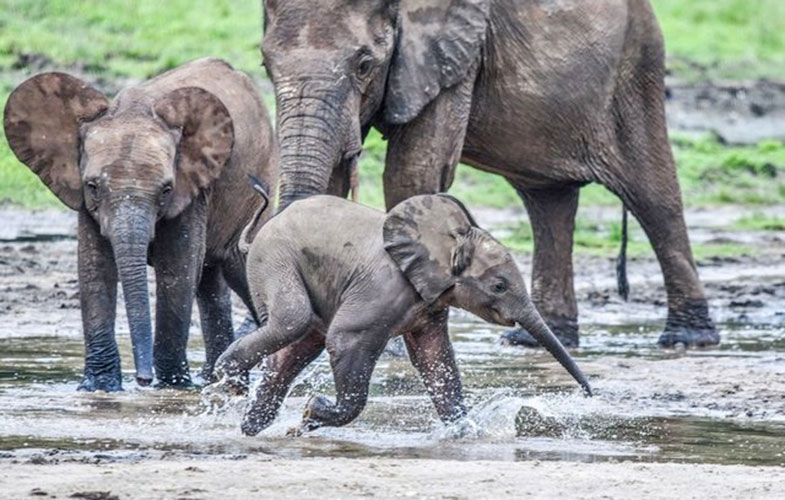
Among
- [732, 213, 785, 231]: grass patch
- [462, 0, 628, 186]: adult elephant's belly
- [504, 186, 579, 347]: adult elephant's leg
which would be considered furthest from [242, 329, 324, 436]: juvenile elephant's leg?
[732, 213, 785, 231]: grass patch

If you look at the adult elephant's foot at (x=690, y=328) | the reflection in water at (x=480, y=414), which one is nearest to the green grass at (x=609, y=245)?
the adult elephant's foot at (x=690, y=328)

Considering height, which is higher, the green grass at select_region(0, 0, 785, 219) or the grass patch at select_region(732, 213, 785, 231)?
the green grass at select_region(0, 0, 785, 219)

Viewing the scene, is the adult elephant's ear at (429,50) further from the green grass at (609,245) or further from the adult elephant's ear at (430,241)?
the green grass at (609,245)

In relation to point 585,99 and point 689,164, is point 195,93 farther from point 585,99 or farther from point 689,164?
point 689,164

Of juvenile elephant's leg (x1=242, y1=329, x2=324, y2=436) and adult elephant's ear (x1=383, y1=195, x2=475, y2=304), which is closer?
adult elephant's ear (x1=383, y1=195, x2=475, y2=304)

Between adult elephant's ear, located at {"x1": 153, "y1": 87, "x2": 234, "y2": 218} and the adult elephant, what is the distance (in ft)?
1.68

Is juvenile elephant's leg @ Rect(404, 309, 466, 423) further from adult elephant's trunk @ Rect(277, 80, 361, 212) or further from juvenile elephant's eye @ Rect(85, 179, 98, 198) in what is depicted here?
juvenile elephant's eye @ Rect(85, 179, 98, 198)

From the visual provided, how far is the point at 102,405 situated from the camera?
30.6 ft

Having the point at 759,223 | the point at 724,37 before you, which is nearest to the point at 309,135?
the point at 759,223

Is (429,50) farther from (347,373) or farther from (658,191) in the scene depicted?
(347,373)

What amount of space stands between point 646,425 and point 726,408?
66 centimetres

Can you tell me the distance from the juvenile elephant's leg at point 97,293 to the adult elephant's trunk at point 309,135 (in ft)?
3.05

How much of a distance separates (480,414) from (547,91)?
3.31 metres

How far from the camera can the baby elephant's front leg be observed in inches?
330
